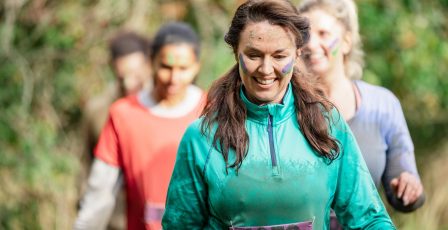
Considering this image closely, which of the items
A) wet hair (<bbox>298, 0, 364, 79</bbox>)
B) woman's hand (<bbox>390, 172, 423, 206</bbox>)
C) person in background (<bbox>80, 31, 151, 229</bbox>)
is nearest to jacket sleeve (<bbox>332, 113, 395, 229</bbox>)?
woman's hand (<bbox>390, 172, 423, 206</bbox>)

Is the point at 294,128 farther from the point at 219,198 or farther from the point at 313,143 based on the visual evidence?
the point at 219,198

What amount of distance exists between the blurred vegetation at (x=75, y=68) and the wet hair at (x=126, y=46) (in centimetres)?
161

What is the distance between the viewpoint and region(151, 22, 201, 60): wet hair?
5867mm

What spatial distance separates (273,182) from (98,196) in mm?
2172

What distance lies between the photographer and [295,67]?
3855 mm

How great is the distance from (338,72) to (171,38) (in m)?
1.20

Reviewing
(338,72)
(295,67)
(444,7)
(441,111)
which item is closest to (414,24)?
(444,7)

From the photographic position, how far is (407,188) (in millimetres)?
4590

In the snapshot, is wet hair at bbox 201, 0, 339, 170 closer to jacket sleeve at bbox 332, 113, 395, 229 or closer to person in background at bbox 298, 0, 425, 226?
jacket sleeve at bbox 332, 113, 395, 229

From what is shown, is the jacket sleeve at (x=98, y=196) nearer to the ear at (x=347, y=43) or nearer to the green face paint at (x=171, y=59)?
the green face paint at (x=171, y=59)

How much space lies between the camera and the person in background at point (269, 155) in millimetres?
3604

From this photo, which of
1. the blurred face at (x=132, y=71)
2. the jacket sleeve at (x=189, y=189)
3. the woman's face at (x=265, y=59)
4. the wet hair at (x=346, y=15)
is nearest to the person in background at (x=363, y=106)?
the wet hair at (x=346, y=15)

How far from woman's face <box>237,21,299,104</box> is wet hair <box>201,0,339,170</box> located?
29 millimetres

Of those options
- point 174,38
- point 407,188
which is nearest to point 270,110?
point 407,188
